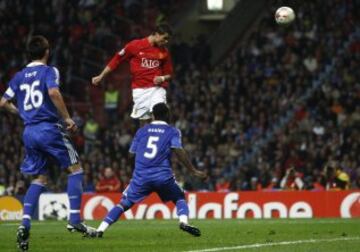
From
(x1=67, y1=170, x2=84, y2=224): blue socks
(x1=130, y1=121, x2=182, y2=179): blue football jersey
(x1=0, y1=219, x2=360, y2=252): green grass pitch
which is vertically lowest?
(x1=0, y1=219, x2=360, y2=252): green grass pitch

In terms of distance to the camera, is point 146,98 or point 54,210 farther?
point 54,210

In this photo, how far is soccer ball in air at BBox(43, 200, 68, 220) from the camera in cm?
2357

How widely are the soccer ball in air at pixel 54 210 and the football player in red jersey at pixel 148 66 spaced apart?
7.90 metres

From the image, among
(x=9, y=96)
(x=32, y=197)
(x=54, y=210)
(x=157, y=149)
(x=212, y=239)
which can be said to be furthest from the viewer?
(x=54, y=210)

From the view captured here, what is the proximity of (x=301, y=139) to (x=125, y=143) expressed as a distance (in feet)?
16.6

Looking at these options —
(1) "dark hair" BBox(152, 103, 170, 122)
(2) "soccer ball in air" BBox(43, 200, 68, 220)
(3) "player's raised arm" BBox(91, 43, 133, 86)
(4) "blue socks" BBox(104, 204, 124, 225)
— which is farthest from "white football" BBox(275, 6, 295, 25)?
(2) "soccer ball in air" BBox(43, 200, 68, 220)

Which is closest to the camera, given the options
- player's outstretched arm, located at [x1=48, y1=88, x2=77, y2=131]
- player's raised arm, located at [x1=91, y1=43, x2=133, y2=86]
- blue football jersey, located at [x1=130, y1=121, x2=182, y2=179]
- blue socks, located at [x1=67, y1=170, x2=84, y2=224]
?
player's outstretched arm, located at [x1=48, y1=88, x2=77, y2=131]

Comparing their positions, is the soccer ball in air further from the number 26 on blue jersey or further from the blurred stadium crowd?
the number 26 on blue jersey

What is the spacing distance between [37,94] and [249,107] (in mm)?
17506

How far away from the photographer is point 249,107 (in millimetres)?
29531

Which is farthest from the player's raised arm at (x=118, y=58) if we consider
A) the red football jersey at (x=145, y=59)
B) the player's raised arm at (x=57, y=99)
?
the player's raised arm at (x=57, y=99)

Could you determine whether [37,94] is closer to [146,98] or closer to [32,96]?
[32,96]

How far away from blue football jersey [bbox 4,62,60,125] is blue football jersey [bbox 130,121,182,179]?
1.35m

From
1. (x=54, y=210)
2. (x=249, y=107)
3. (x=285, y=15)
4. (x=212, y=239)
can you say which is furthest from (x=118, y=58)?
(x=249, y=107)
